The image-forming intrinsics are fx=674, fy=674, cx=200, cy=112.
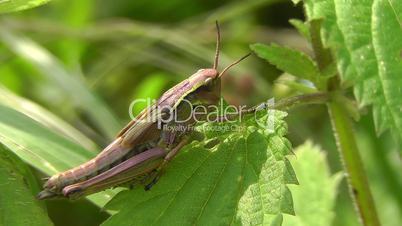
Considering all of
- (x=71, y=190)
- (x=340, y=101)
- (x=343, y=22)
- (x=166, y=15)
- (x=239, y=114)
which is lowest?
(x=71, y=190)

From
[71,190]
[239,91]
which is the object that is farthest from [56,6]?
[71,190]

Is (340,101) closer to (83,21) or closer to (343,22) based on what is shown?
(343,22)

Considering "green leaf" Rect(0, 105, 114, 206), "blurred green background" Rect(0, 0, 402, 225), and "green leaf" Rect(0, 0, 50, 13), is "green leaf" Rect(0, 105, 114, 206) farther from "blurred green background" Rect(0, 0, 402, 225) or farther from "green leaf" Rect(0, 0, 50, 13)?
"blurred green background" Rect(0, 0, 402, 225)

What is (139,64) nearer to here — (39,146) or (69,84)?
(69,84)

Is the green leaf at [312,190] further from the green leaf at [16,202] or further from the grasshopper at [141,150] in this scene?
the green leaf at [16,202]

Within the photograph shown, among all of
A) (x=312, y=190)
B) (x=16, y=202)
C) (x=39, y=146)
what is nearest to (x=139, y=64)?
(x=312, y=190)

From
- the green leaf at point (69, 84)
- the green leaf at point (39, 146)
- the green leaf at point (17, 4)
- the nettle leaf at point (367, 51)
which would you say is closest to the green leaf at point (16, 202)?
the green leaf at point (39, 146)
